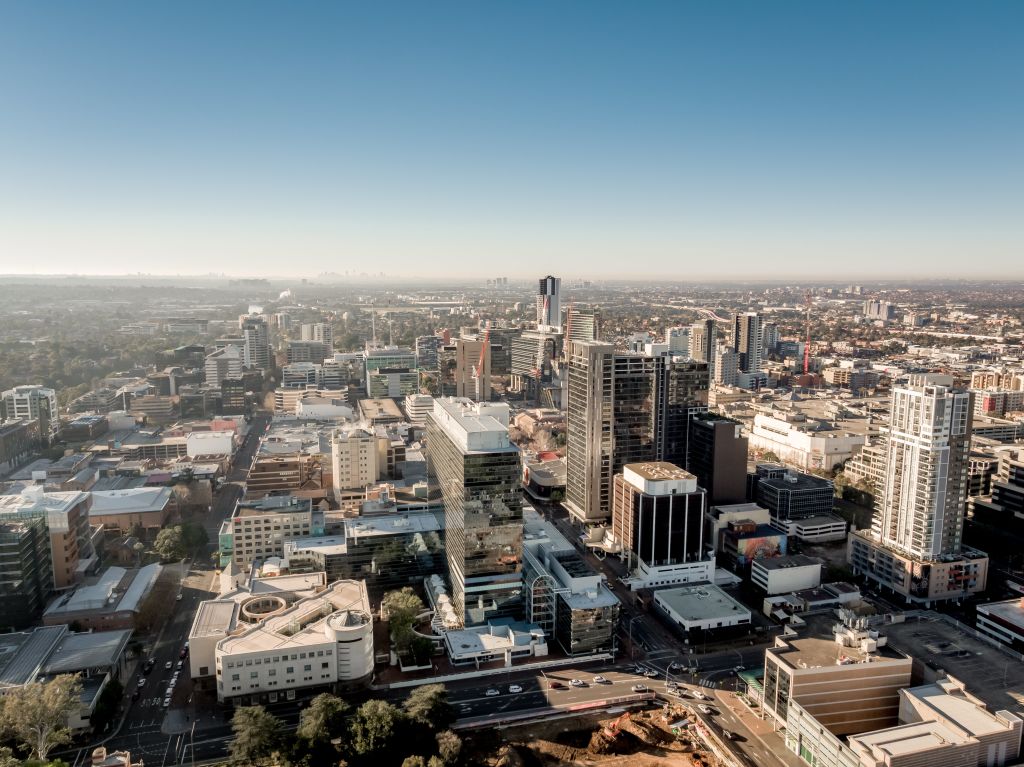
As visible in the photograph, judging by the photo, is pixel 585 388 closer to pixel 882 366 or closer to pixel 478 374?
pixel 478 374

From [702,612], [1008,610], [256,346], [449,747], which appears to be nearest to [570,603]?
[702,612]

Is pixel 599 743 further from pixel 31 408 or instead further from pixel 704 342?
pixel 704 342

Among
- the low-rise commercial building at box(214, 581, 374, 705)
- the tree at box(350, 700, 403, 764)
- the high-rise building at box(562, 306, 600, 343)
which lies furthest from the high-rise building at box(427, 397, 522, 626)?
the high-rise building at box(562, 306, 600, 343)

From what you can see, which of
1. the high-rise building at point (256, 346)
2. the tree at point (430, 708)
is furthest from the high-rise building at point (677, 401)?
the high-rise building at point (256, 346)

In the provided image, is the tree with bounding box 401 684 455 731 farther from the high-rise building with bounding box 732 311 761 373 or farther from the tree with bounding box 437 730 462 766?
the high-rise building with bounding box 732 311 761 373

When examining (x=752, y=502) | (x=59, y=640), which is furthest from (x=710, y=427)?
(x=59, y=640)
